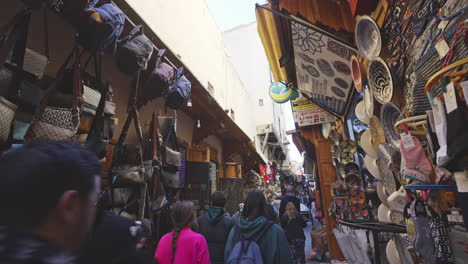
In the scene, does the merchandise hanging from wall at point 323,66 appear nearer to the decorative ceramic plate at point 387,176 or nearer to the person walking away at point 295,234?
the decorative ceramic plate at point 387,176

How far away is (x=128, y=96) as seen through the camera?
3.47 metres

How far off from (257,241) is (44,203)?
210 centimetres

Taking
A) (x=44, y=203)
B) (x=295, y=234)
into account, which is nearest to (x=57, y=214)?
(x=44, y=203)

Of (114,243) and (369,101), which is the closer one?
(114,243)

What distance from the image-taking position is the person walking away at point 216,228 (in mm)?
2801

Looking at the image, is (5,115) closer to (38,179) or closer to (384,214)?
(38,179)

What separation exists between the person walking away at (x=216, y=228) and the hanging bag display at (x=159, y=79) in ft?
5.01

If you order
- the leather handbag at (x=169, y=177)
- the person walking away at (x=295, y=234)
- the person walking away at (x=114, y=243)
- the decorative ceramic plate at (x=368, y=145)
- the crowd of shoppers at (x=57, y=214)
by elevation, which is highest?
the decorative ceramic plate at (x=368, y=145)

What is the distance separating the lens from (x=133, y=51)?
7.68 ft

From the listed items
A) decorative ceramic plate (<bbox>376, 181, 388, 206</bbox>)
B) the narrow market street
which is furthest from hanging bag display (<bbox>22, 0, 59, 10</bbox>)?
decorative ceramic plate (<bbox>376, 181, 388, 206</bbox>)

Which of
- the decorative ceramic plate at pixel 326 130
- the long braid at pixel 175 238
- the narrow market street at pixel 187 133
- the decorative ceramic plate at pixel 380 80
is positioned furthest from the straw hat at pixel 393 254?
the decorative ceramic plate at pixel 326 130

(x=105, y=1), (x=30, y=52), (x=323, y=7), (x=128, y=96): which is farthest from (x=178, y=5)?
(x=30, y=52)

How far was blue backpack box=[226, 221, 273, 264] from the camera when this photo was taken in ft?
7.25

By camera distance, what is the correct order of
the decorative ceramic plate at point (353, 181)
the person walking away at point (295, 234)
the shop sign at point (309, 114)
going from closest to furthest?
→ the decorative ceramic plate at point (353, 181) < the person walking away at point (295, 234) < the shop sign at point (309, 114)
